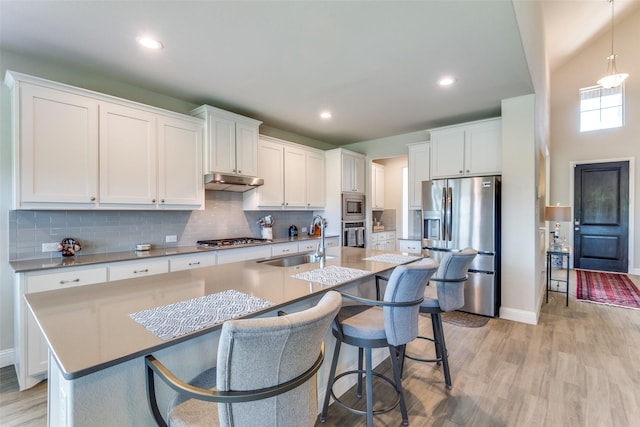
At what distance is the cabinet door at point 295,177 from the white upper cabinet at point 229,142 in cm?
66

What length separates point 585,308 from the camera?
3.95 meters

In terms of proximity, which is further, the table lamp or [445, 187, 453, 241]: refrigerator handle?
the table lamp

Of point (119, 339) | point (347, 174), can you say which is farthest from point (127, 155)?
point (347, 174)

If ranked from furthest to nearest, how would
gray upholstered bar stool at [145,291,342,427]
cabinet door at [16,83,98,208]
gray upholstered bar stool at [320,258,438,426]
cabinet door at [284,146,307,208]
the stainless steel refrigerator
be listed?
1. cabinet door at [284,146,307,208]
2. the stainless steel refrigerator
3. cabinet door at [16,83,98,208]
4. gray upholstered bar stool at [320,258,438,426]
5. gray upholstered bar stool at [145,291,342,427]

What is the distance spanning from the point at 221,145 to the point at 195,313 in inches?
108

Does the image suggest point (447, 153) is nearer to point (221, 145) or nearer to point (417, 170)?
point (417, 170)

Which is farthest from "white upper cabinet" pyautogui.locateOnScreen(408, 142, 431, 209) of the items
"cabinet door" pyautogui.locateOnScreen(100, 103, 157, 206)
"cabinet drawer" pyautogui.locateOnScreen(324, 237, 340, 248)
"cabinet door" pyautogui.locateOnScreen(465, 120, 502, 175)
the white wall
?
the white wall

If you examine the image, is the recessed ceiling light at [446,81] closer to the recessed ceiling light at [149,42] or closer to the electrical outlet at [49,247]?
the recessed ceiling light at [149,42]

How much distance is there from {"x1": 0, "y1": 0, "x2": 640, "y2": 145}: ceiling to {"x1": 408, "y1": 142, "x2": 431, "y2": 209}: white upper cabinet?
0.81 m

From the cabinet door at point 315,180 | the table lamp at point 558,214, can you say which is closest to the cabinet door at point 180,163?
the cabinet door at point 315,180

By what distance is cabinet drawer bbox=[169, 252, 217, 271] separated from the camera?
2.93 metres

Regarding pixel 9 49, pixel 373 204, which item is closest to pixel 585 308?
pixel 373 204

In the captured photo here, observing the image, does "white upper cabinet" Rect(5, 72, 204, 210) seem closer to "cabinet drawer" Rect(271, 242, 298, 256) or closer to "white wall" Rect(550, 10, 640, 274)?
"cabinet drawer" Rect(271, 242, 298, 256)

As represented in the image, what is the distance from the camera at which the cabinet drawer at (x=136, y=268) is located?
2541 millimetres
